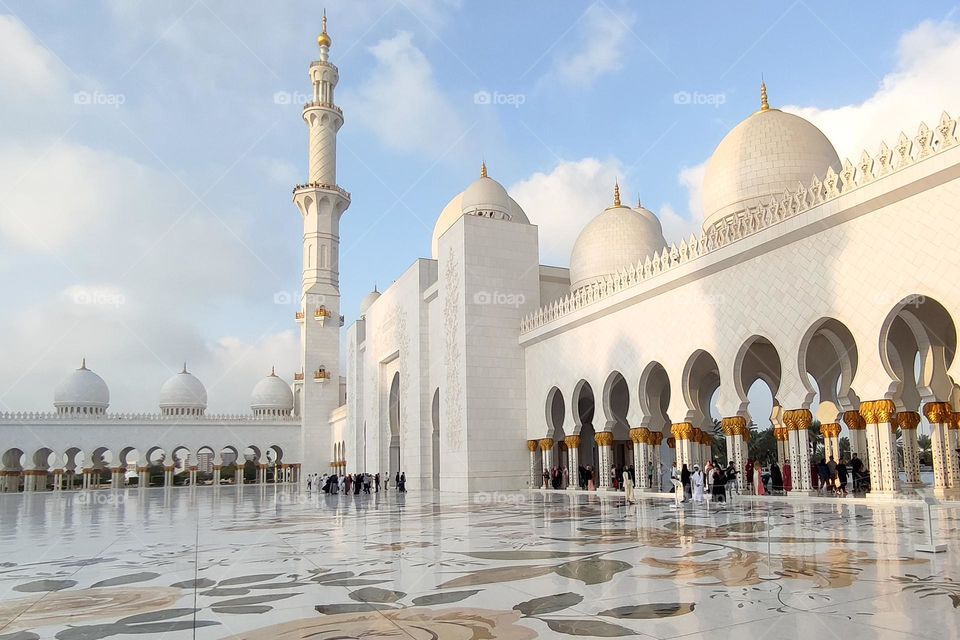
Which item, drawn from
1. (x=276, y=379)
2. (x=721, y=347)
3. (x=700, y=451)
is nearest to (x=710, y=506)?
(x=721, y=347)

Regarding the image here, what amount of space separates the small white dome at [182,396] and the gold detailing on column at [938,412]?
32054 millimetres

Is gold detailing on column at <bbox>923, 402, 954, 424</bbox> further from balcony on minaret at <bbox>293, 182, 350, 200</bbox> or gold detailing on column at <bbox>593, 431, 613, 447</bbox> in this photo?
balcony on minaret at <bbox>293, 182, 350, 200</bbox>

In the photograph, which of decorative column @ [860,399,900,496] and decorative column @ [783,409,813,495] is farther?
decorative column @ [783,409,813,495]

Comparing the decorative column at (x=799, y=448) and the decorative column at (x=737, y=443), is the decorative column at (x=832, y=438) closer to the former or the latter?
the decorative column at (x=737, y=443)

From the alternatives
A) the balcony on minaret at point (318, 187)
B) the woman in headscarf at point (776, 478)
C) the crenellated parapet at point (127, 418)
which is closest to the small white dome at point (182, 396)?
the crenellated parapet at point (127, 418)

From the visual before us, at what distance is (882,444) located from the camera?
29.1ft

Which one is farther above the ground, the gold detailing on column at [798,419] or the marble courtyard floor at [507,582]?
the gold detailing on column at [798,419]

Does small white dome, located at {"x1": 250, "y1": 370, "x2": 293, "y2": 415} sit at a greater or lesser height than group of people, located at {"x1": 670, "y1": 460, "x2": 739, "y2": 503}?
greater

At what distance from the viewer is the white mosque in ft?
29.0

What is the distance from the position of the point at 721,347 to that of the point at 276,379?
29.4 metres

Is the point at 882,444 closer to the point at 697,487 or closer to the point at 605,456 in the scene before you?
the point at 697,487

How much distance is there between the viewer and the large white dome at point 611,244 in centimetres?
1719

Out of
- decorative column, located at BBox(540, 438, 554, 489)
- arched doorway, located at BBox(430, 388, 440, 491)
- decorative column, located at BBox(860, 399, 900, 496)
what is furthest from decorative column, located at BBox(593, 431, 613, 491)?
arched doorway, located at BBox(430, 388, 440, 491)

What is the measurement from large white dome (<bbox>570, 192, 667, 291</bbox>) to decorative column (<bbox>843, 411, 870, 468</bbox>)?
6.21m
